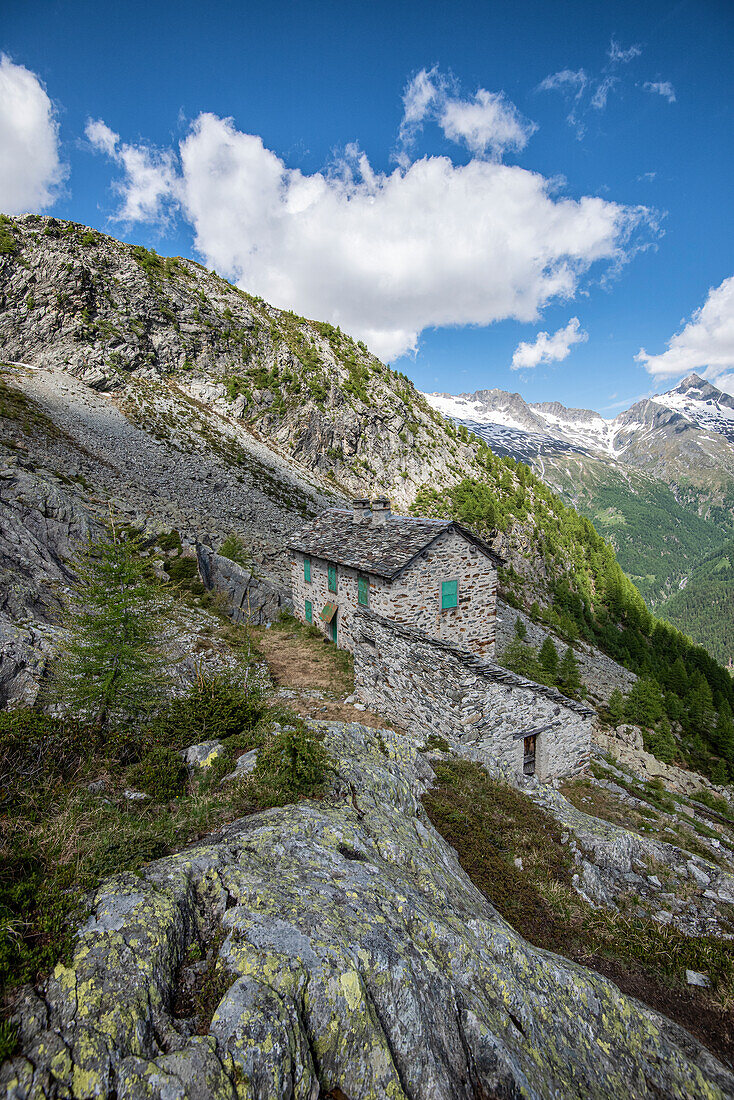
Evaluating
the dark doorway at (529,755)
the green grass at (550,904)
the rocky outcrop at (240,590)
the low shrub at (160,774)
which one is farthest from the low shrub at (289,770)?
the rocky outcrop at (240,590)

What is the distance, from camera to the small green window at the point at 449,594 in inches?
730

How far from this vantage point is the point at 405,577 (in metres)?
17.5

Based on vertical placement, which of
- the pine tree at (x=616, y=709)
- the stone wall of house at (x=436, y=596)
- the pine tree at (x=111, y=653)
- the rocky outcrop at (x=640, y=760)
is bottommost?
the rocky outcrop at (x=640, y=760)

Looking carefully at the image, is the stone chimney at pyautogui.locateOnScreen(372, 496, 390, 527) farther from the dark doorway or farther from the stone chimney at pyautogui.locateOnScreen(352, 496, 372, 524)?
the dark doorway

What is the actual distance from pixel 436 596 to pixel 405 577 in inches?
75.4

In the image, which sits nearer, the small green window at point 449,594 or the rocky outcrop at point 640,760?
the small green window at point 449,594

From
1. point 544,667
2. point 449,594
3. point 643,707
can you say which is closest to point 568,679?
point 544,667

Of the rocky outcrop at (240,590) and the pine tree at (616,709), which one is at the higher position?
the rocky outcrop at (240,590)

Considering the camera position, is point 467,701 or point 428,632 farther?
point 428,632

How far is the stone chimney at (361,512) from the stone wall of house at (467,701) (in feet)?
25.0

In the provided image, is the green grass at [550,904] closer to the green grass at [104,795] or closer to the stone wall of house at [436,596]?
the green grass at [104,795]

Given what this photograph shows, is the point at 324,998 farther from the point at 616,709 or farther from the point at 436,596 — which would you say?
the point at 616,709

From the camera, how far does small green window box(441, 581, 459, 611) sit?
18.5 meters

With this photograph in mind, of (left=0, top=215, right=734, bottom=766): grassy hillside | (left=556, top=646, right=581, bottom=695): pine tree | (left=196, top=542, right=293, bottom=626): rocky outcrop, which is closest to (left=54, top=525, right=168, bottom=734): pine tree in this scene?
(left=196, top=542, right=293, bottom=626): rocky outcrop
